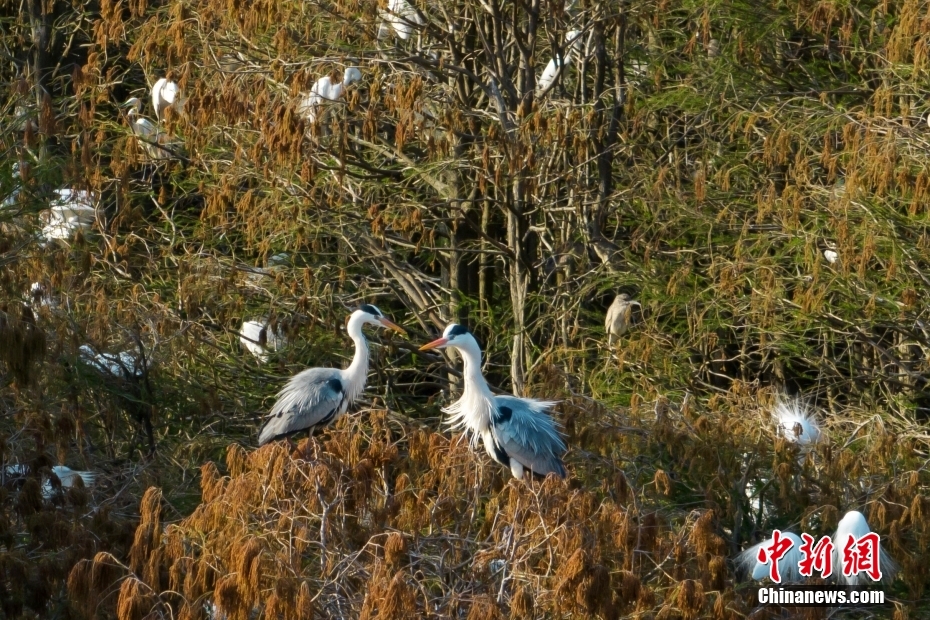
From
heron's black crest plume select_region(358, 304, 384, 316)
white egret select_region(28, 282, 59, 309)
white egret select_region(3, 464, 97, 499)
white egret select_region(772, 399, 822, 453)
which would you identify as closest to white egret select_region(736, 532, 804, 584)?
white egret select_region(772, 399, 822, 453)

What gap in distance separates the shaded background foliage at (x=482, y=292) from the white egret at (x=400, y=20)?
120 millimetres

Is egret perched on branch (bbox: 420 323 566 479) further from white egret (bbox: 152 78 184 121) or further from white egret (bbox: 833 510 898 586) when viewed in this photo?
white egret (bbox: 152 78 184 121)

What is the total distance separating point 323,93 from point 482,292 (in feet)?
7.95

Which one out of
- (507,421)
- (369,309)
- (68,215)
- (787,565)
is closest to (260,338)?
(369,309)

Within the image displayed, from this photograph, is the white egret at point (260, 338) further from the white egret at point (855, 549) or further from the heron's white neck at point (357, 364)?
the white egret at point (855, 549)

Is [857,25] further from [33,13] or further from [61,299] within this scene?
[33,13]

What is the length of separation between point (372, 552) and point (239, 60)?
504cm

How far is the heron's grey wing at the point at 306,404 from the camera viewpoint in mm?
8024

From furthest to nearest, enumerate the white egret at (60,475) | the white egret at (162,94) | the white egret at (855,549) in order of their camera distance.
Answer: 1. the white egret at (162,94)
2. the white egret at (60,475)
3. the white egret at (855,549)

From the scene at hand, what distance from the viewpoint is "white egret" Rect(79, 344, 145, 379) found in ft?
27.9

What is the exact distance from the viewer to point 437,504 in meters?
5.47

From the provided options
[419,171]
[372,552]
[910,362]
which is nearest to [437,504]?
[372,552]

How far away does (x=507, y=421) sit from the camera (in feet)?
24.8

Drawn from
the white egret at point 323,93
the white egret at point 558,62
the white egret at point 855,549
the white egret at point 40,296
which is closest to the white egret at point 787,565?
the white egret at point 855,549
